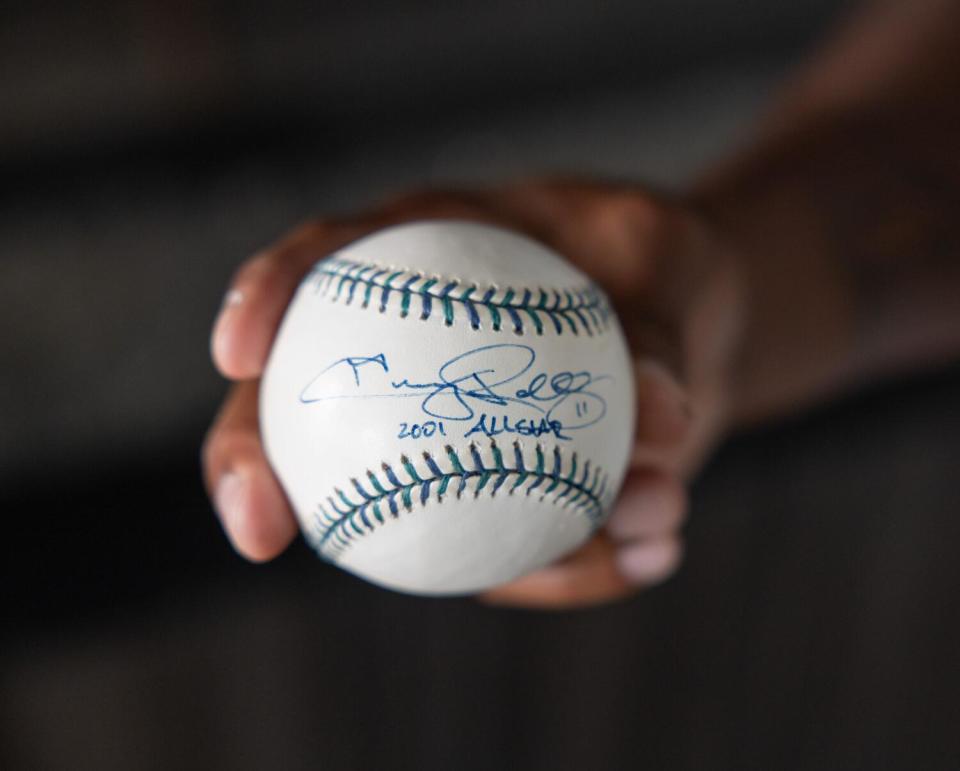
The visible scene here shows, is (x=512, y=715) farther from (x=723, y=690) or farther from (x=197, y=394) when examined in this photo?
(x=197, y=394)

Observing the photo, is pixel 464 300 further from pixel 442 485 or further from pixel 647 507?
pixel 647 507

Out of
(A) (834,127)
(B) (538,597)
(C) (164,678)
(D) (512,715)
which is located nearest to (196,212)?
(C) (164,678)

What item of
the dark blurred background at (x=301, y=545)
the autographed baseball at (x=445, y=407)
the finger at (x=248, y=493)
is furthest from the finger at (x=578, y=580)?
the dark blurred background at (x=301, y=545)

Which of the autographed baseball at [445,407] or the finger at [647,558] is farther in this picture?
the finger at [647,558]
